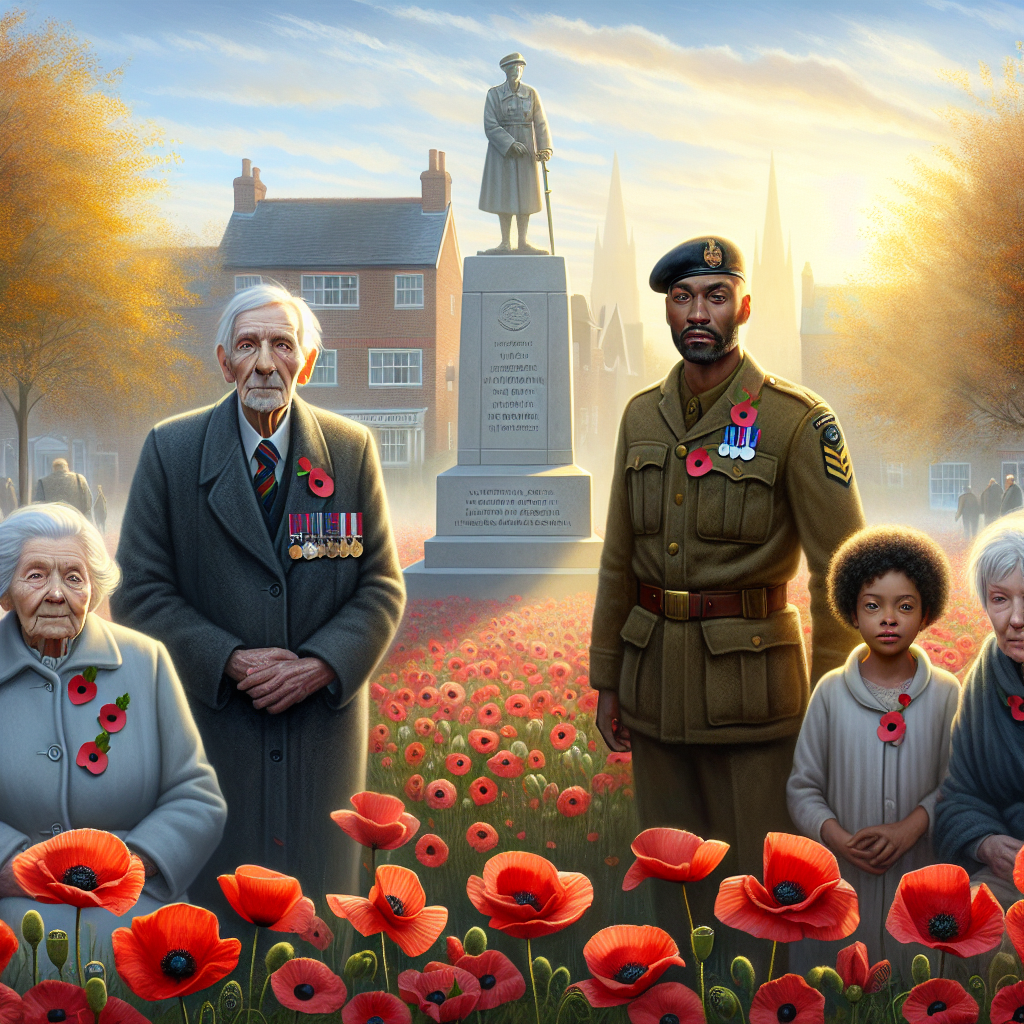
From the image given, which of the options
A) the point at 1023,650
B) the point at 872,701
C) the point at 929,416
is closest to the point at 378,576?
the point at 872,701

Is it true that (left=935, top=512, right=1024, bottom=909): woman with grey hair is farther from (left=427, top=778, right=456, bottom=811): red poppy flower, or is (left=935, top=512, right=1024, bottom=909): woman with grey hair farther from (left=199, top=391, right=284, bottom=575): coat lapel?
(left=199, top=391, right=284, bottom=575): coat lapel

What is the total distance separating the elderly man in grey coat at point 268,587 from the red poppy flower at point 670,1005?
143cm

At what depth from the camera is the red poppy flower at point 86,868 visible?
188 centimetres

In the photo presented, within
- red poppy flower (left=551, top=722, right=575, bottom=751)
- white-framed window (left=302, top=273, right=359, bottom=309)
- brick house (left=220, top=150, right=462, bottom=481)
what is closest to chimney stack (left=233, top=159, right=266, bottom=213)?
brick house (left=220, top=150, right=462, bottom=481)

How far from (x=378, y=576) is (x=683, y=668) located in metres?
0.88

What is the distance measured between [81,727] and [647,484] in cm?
160

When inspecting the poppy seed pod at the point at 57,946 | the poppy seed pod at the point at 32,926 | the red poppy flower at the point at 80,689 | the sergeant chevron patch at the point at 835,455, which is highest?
the sergeant chevron patch at the point at 835,455

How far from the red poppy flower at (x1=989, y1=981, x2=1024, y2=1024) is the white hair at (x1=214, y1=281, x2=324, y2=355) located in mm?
2148

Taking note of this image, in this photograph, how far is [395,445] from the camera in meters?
28.0

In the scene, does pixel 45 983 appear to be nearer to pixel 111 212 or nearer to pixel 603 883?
pixel 603 883

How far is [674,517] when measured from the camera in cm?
307

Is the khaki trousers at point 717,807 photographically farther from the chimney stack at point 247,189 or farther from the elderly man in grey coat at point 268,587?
the chimney stack at point 247,189

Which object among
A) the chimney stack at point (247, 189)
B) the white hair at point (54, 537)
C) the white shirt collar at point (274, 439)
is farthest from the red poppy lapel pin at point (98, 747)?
the chimney stack at point (247, 189)

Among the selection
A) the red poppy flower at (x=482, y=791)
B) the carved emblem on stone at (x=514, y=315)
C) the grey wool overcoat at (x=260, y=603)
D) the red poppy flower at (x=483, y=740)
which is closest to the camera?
the grey wool overcoat at (x=260, y=603)
